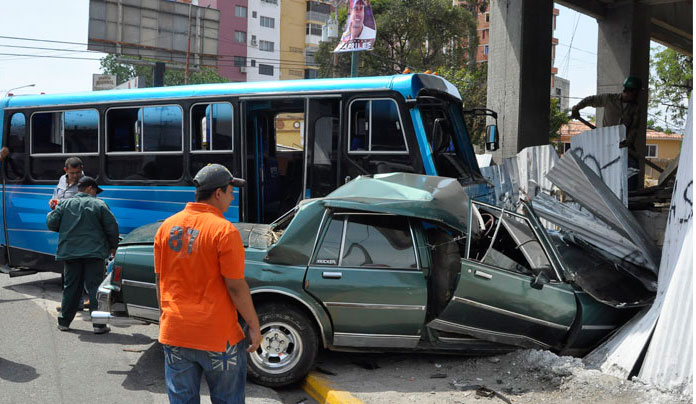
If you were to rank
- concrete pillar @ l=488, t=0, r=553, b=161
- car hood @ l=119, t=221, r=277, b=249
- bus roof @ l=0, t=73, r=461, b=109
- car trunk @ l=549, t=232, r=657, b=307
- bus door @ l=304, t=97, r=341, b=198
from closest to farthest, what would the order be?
car trunk @ l=549, t=232, r=657, b=307, car hood @ l=119, t=221, r=277, b=249, bus roof @ l=0, t=73, r=461, b=109, bus door @ l=304, t=97, r=341, b=198, concrete pillar @ l=488, t=0, r=553, b=161

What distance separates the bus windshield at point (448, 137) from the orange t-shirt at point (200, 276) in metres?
4.36

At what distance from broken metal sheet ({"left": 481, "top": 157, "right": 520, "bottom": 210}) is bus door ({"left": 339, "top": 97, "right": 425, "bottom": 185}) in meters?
2.68

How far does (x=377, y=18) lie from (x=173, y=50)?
12.3 metres

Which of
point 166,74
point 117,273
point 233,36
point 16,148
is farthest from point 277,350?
point 233,36

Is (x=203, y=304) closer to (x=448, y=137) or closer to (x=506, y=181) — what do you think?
(x=448, y=137)

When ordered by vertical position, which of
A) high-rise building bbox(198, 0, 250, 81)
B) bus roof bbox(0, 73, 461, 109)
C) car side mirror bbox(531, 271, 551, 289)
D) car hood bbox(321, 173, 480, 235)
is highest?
high-rise building bbox(198, 0, 250, 81)

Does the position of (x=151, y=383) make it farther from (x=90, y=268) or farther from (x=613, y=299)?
(x=613, y=299)

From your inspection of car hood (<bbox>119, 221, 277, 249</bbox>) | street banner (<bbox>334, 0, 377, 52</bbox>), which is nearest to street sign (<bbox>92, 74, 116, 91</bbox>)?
street banner (<bbox>334, 0, 377, 52</bbox>)

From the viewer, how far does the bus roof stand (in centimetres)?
740

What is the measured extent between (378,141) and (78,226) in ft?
12.1

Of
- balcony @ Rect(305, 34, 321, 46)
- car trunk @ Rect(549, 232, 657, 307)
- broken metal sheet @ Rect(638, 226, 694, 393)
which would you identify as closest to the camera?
broken metal sheet @ Rect(638, 226, 694, 393)

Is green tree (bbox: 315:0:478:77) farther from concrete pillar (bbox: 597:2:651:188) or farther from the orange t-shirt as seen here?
the orange t-shirt

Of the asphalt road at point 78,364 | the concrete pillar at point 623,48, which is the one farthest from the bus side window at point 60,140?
the concrete pillar at point 623,48

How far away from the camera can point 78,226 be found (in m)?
6.64
